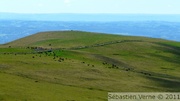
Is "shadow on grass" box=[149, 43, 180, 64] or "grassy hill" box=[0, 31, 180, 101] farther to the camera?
"shadow on grass" box=[149, 43, 180, 64]

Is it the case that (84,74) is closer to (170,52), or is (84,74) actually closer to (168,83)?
Answer: (168,83)

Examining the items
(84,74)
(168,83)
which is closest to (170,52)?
(168,83)

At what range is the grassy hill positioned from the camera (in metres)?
73.9

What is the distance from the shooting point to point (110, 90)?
3391 inches

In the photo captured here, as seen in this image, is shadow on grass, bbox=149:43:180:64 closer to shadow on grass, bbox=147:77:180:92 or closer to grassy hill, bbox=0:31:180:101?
grassy hill, bbox=0:31:180:101

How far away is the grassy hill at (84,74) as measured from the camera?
73938 mm

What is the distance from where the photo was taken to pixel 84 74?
99.7 meters

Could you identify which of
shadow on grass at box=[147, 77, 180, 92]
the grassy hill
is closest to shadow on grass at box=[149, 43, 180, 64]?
the grassy hill

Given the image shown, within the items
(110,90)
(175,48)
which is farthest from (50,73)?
(175,48)

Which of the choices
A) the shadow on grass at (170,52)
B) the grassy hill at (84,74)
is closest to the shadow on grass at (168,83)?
the grassy hill at (84,74)

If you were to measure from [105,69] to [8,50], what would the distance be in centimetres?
4074

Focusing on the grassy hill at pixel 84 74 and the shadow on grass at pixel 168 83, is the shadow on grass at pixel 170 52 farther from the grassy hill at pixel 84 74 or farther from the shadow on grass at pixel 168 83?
the shadow on grass at pixel 168 83

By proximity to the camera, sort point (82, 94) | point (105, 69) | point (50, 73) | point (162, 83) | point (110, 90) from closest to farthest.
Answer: point (82, 94)
point (110, 90)
point (50, 73)
point (162, 83)
point (105, 69)

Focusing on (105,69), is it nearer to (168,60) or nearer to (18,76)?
(18,76)
